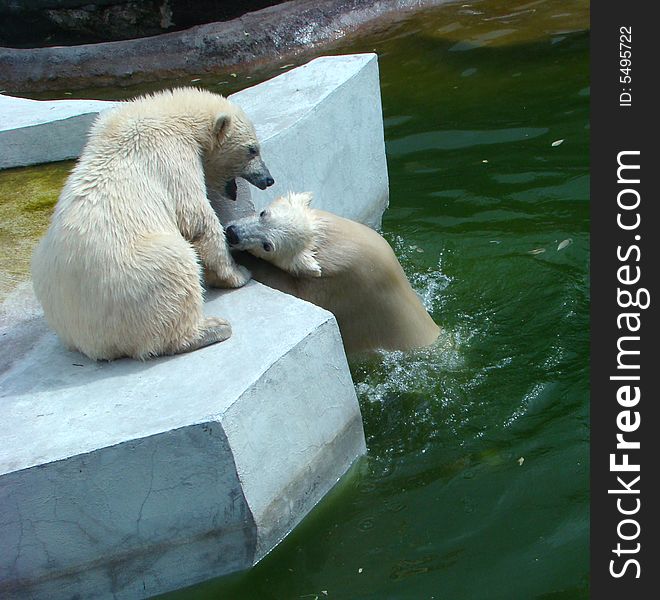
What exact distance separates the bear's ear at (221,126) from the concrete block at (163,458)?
0.84 metres

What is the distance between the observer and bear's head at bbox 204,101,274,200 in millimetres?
4145

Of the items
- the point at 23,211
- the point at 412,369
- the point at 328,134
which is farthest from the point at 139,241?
the point at 328,134

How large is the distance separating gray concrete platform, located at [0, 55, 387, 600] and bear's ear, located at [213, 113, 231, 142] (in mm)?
669

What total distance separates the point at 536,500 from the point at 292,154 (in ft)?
7.75

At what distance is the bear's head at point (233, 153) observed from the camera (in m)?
4.14

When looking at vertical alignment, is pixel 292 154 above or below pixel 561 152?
above

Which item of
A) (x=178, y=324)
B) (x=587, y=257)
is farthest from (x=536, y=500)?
(x=587, y=257)

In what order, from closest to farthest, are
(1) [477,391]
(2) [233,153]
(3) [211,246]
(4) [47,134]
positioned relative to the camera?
(3) [211,246] < (2) [233,153] < (1) [477,391] < (4) [47,134]

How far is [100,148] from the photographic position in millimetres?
3891

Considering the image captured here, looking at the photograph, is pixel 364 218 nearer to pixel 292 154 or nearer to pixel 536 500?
pixel 292 154

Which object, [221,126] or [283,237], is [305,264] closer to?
[283,237]

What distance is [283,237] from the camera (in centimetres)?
419

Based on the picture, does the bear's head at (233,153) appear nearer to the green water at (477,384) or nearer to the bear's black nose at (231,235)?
the bear's black nose at (231,235)

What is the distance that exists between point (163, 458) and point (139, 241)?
84 centimetres
